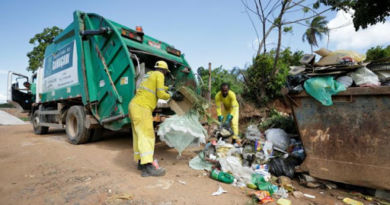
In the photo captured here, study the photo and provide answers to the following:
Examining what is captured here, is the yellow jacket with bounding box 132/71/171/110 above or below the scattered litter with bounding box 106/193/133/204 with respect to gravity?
above

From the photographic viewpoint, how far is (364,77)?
2.02 m

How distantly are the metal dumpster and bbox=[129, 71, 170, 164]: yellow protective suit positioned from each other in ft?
5.98

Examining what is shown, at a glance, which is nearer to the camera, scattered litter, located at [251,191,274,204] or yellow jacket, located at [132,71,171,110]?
scattered litter, located at [251,191,274,204]

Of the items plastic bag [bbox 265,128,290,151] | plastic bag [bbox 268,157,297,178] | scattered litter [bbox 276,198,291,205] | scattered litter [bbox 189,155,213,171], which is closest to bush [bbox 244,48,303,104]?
plastic bag [bbox 265,128,290,151]

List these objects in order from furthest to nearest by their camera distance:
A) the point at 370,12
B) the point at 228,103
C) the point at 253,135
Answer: the point at 370,12 → the point at 228,103 → the point at 253,135

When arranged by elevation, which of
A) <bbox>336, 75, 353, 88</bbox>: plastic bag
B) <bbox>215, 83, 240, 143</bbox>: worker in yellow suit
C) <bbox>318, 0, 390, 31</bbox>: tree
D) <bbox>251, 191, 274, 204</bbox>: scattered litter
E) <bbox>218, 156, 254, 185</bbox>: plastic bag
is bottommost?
<bbox>251, 191, 274, 204</bbox>: scattered litter

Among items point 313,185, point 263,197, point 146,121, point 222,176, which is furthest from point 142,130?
point 313,185

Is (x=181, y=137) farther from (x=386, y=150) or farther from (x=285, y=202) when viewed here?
(x=386, y=150)

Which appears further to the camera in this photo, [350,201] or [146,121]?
[146,121]

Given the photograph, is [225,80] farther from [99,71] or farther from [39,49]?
[39,49]

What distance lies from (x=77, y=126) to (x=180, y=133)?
2703 millimetres

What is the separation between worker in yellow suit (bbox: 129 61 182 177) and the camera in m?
2.30

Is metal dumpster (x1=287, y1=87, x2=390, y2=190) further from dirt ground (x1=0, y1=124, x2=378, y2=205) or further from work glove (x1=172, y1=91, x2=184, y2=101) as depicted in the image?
work glove (x1=172, y1=91, x2=184, y2=101)

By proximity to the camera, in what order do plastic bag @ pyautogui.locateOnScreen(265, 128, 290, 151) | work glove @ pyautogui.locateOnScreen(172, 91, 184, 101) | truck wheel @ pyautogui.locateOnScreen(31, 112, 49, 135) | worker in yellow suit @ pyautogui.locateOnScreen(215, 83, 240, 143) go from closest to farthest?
1. plastic bag @ pyautogui.locateOnScreen(265, 128, 290, 151)
2. work glove @ pyautogui.locateOnScreen(172, 91, 184, 101)
3. worker in yellow suit @ pyautogui.locateOnScreen(215, 83, 240, 143)
4. truck wheel @ pyautogui.locateOnScreen(31, 112, 49, 135)
